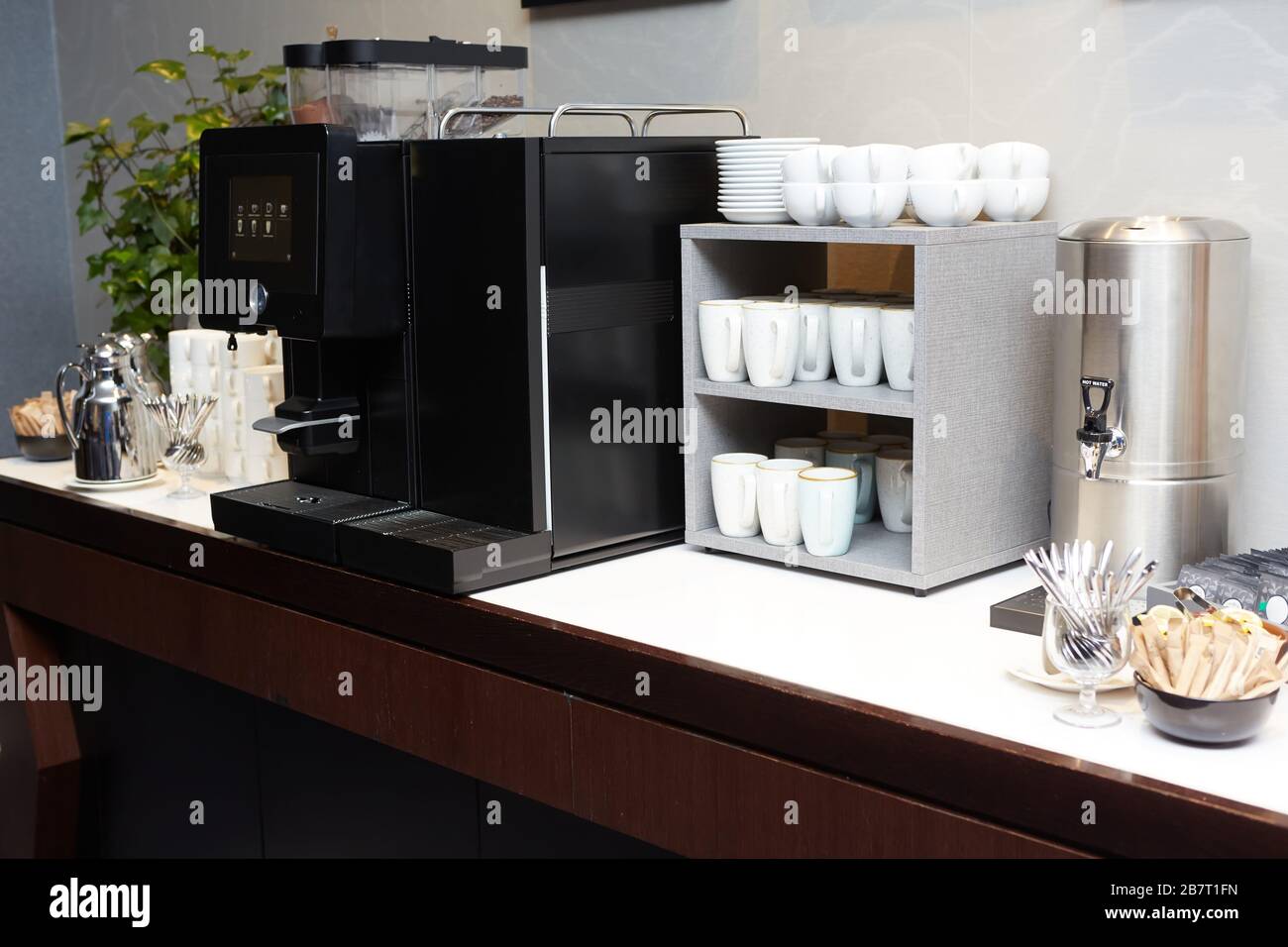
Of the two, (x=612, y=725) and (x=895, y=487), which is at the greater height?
(x=895, y=487)

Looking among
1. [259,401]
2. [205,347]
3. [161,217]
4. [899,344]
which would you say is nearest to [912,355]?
[899,344]

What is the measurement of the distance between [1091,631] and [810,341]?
0.60m

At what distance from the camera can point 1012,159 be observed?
5.39ft

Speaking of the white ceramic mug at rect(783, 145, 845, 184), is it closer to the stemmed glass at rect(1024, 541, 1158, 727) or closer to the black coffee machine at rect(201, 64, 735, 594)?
the black coffee machine at rect(201, 64, 735, 594)

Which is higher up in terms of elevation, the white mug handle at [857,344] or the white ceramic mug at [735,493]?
the white mug handle at [857,344]

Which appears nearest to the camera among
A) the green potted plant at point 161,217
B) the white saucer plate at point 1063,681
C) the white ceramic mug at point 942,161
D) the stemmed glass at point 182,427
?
the white saucer plate at point 1063,681

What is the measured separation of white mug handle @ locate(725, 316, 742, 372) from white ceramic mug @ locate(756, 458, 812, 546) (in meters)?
0.12

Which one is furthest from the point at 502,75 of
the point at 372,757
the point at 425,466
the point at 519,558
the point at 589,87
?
the point at 372,757

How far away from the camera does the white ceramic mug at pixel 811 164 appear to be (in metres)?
1.60

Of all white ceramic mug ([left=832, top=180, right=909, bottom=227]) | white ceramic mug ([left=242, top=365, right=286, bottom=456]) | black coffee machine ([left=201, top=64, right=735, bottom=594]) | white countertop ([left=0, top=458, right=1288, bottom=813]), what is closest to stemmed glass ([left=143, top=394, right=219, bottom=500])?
white ceramic mug ([left=242, top=365, right=286, bottom=456])

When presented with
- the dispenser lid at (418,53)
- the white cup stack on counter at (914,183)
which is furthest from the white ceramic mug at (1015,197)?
the dispenser lid at (418,53)

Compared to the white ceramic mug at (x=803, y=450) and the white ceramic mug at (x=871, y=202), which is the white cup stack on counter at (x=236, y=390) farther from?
the white ceramic mug at (x=871, y=202)

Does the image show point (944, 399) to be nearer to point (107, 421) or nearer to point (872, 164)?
point (872, 164)

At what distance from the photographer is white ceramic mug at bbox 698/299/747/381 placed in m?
1.67
